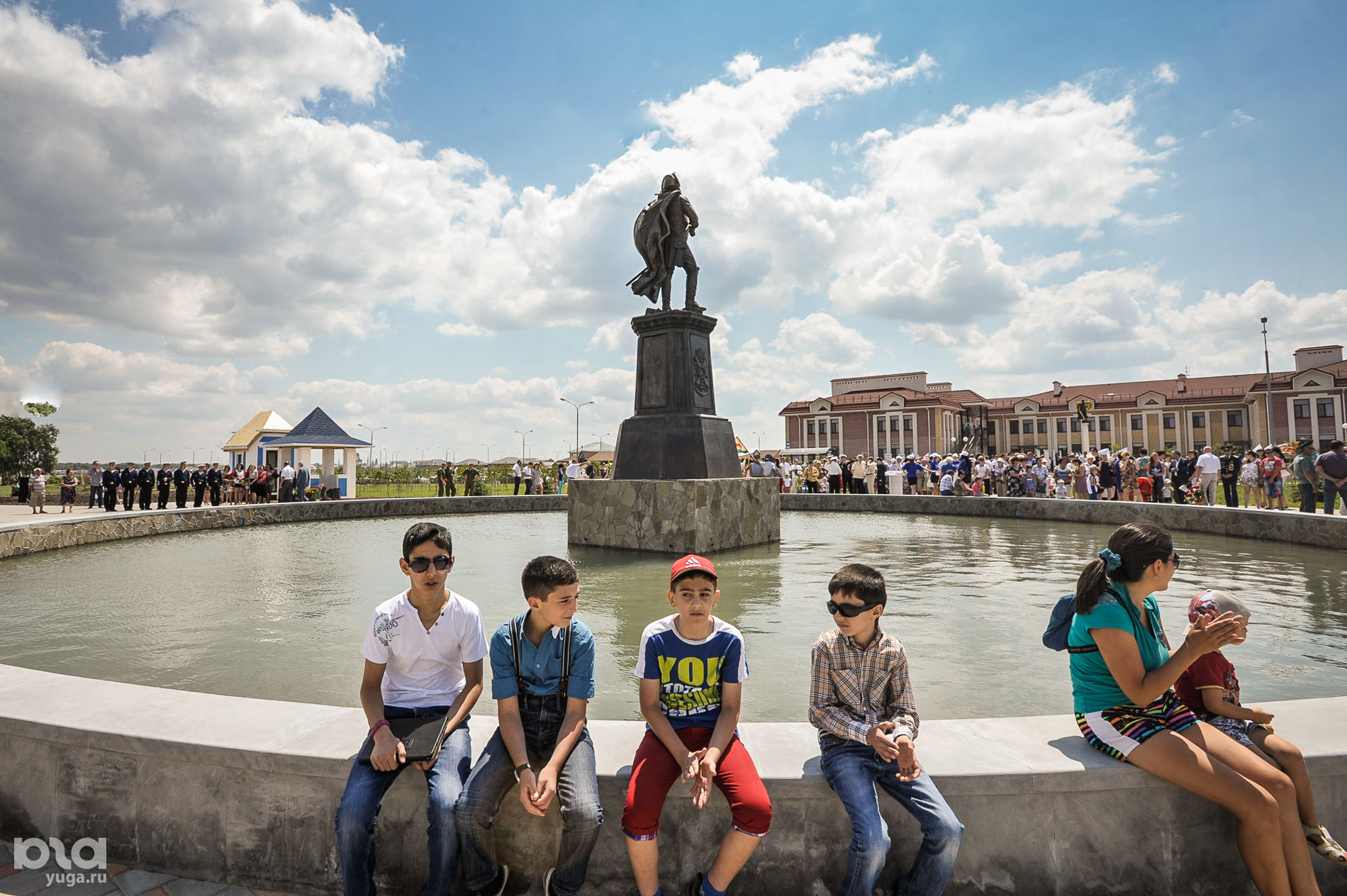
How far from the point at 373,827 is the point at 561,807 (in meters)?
0.59

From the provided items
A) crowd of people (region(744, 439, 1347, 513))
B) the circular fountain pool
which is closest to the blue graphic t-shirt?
the circular fountain pool

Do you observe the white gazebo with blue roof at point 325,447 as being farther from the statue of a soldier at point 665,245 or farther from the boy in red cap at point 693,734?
the boy in red cap at point 693,734

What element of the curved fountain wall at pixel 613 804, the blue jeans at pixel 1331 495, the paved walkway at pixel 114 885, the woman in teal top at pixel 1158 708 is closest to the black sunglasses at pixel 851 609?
the curved fountain wall at pixel 613 804

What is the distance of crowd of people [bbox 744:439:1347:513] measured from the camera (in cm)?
1245

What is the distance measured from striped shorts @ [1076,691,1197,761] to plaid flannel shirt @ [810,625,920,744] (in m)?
0.58

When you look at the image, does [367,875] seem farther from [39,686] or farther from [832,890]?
[39,686]

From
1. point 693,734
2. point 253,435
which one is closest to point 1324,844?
point 693,734

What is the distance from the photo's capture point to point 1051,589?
7129 millimetres

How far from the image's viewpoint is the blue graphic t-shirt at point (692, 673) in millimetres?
2412

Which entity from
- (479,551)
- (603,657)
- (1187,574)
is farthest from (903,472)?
(603,657)

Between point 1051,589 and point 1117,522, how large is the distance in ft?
27.3

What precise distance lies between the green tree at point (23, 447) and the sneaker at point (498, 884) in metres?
53.6

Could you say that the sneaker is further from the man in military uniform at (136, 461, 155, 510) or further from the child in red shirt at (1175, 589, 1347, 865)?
the man in military uniform at (136, 461, 155, 510)

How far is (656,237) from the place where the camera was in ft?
35.3
